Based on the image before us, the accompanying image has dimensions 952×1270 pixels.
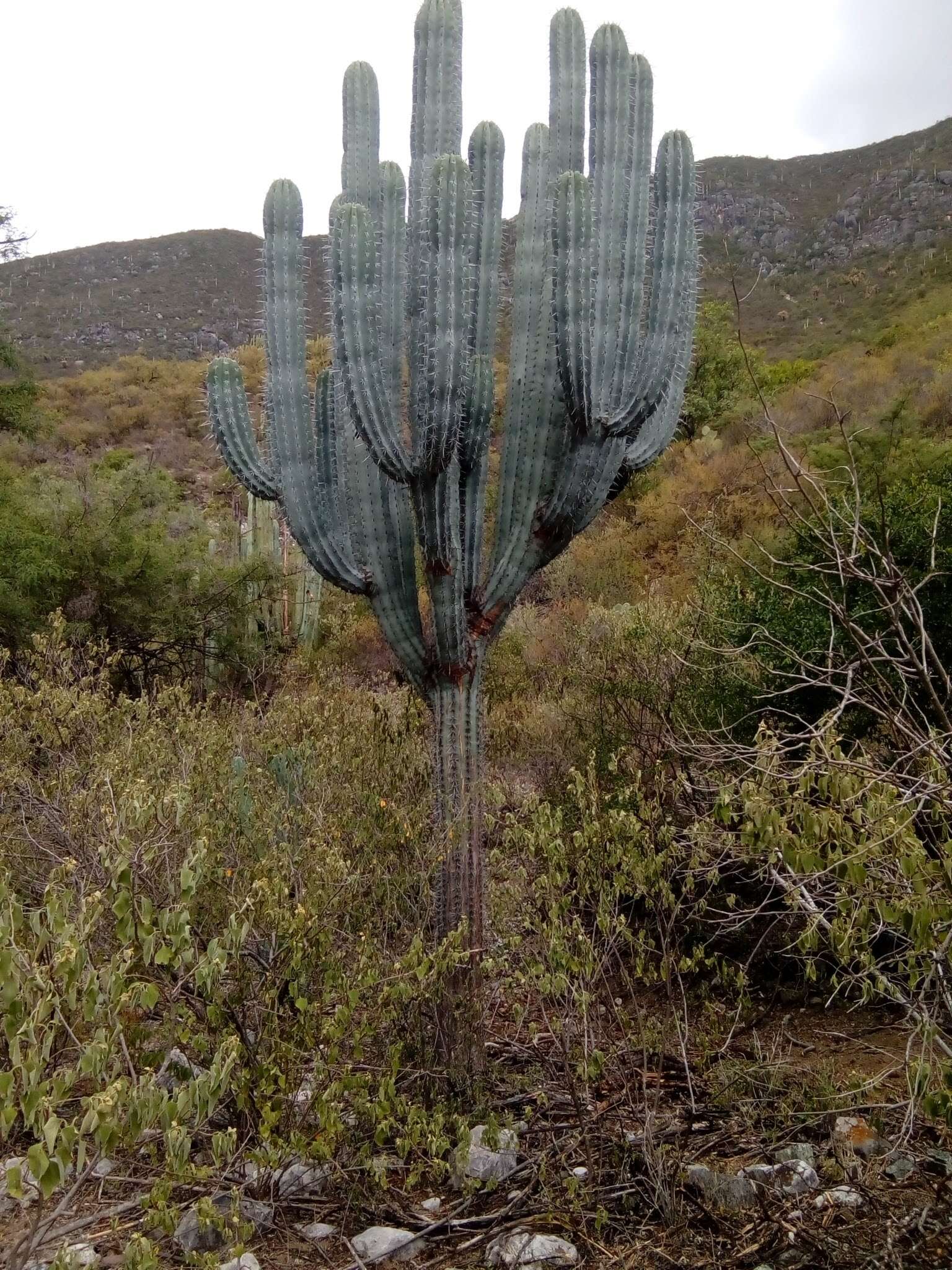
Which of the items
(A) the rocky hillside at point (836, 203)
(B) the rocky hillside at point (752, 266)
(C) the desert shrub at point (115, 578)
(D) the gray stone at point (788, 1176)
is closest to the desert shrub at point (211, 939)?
(D) the gray stone at point (788, 1176)

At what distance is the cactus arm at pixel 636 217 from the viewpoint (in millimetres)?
4441

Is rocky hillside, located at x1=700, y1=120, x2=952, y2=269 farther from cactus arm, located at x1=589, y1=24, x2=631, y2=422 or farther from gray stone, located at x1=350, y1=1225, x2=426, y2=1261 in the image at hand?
gray stone, located at x1=350, y1=1225, x2=426, y2=1261

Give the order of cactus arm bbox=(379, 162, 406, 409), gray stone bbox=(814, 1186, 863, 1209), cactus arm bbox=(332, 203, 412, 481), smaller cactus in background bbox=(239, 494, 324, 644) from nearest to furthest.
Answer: gray stone bbox=(814, 1186, 863, 1209)
cactus arm bbox=(332, 203, 412, 481)
cactus arm bbox=(379, 162, 406, 409)
smaller cactus in background bbox=(239, 494, 324, 644)

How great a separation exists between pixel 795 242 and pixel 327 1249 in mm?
42957

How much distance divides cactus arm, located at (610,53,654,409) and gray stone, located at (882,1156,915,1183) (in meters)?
3.11

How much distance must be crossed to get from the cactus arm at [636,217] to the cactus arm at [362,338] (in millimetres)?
1040

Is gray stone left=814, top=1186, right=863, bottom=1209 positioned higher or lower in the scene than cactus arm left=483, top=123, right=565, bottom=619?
lower

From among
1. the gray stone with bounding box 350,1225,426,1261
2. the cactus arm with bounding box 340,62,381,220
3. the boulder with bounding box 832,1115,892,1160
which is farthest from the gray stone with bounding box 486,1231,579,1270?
the cactus arm with bounding box 340,62,381,220

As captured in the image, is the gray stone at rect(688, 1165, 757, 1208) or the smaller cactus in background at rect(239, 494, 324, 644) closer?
the gray stone at rect(688, 1165, 757, 1208)

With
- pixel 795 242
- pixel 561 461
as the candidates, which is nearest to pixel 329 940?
pixel 561 461

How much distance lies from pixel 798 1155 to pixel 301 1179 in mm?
1712

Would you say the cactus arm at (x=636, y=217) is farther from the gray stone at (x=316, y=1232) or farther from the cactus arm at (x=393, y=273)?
the gray stone at (x=316, y=1232)

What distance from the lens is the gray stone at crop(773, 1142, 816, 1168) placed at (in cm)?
328

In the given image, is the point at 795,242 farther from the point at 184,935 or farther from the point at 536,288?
the point at 184,935
